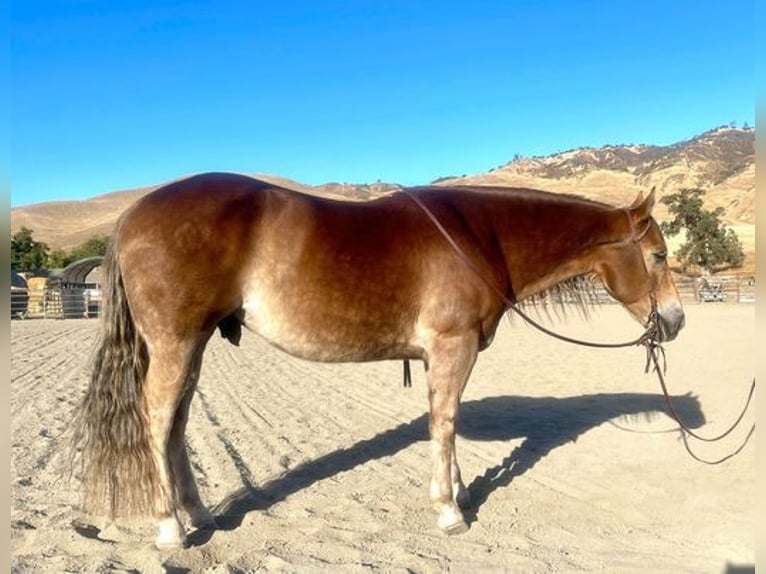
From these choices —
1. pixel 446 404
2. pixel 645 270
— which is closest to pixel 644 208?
pixel 645 270

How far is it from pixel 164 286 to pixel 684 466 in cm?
481

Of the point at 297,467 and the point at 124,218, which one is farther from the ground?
the point at 124,218

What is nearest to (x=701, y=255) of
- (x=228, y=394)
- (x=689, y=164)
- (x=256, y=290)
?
(x=228, y=394)

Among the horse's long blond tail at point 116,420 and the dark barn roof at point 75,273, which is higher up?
the dark barn roof at point 75,273

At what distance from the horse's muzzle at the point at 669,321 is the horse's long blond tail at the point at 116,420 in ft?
12.7

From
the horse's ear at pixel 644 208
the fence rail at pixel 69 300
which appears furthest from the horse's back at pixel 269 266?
the fence rail at pixel 69 300

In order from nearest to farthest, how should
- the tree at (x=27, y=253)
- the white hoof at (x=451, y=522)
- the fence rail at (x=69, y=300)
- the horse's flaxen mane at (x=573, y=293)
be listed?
the white hoof at (x=451, y=522)
the horse's flaxen mane at (x=573, y=293)
the fence rail at (x=69, y=300)
the tree at (x=27, y=253)

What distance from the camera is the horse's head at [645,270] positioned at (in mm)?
4867

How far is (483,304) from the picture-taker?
4.38 m

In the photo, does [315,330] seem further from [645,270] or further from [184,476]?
[645,270]

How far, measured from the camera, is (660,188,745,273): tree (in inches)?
1944

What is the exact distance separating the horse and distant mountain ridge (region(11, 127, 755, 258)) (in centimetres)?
6266

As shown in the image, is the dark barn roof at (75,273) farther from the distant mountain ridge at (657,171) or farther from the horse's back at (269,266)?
the horse's back at (269,266)

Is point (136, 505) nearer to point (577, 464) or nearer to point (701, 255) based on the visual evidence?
point (577, 464)
